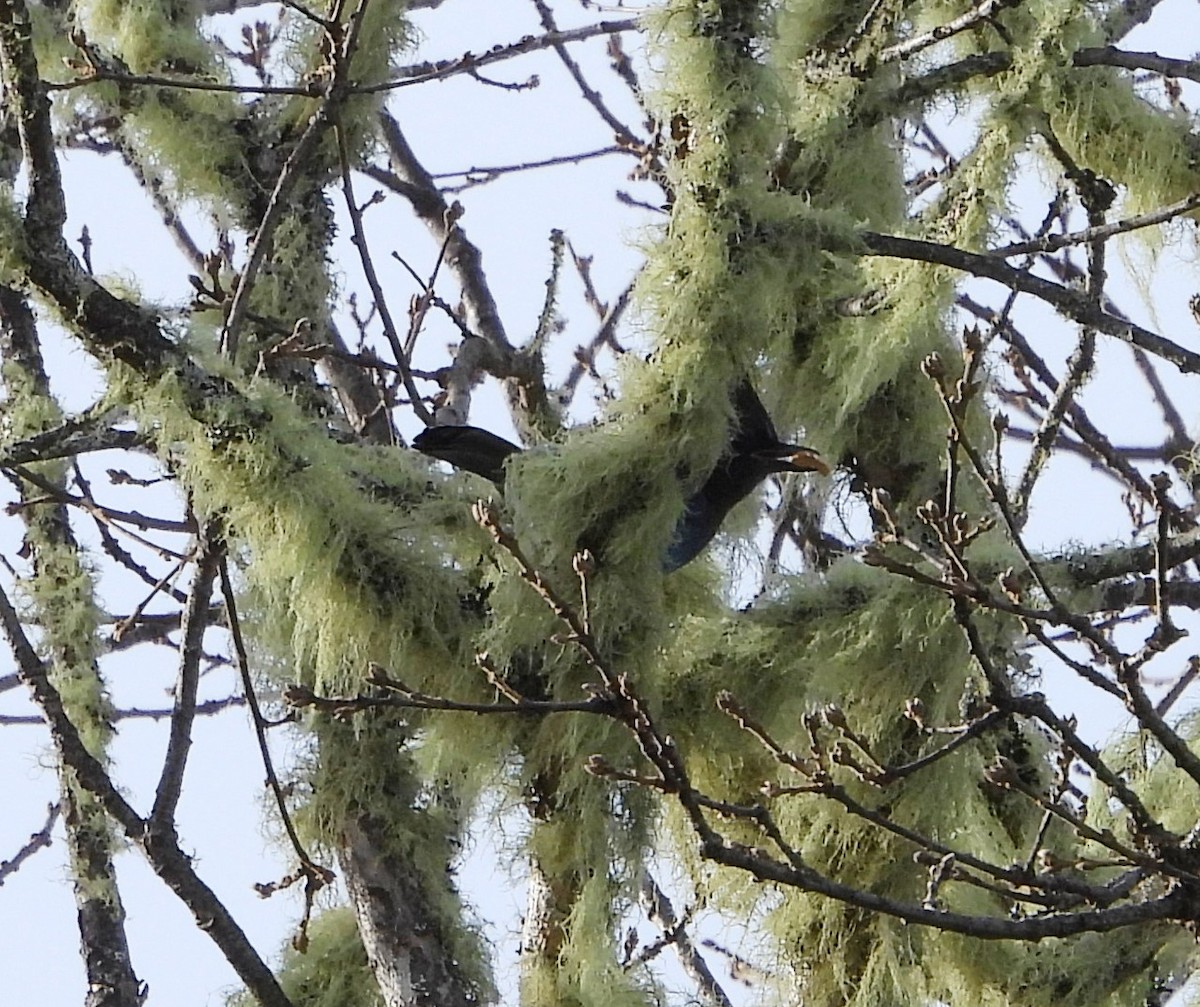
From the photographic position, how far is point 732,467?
201 centimetres

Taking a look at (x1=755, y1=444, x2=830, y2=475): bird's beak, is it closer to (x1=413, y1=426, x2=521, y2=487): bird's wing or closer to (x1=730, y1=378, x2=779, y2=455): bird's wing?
(x1=730, y1=378, x2=779, y2=455): bird's wing

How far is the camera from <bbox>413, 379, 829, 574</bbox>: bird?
6.43 feet

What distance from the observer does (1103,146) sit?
2160mm

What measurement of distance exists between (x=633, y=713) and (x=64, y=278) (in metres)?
0.75

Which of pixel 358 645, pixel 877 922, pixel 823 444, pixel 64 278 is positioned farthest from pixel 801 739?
pixel 64 278

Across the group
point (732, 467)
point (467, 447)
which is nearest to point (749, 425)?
point (732, 467)

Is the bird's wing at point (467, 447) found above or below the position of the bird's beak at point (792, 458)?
above

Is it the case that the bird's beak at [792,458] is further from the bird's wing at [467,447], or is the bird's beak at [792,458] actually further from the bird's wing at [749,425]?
the bird's wing at [467,447]

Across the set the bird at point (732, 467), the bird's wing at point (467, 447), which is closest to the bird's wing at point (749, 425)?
the bird at point (732, 467)

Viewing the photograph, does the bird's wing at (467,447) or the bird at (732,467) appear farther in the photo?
the bird's wing at (467,447)

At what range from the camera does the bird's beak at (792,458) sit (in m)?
2.04

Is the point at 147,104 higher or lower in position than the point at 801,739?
higher

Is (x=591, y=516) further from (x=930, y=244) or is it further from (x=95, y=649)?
(x=95, y=649)

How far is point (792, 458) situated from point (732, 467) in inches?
3.9
